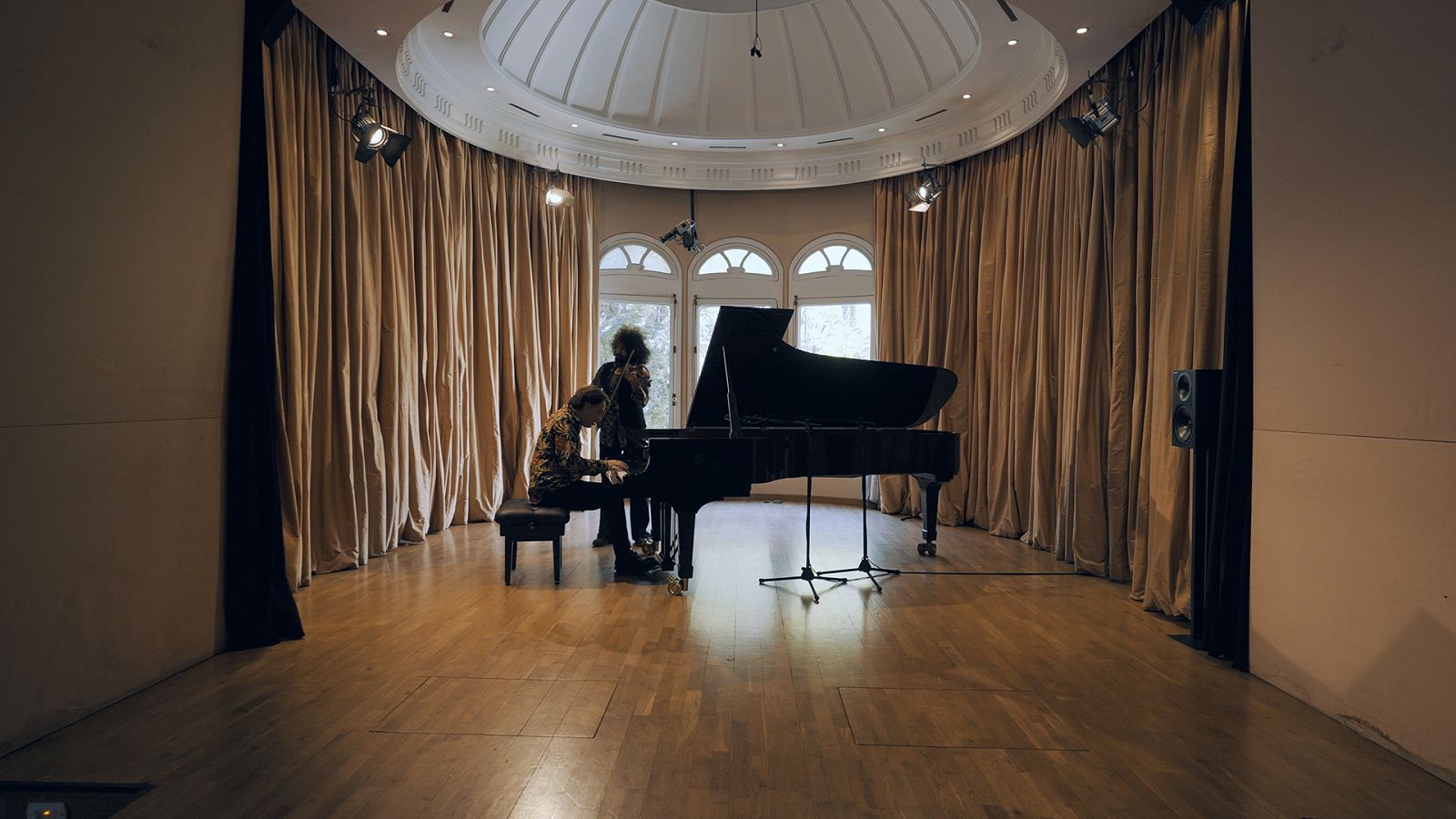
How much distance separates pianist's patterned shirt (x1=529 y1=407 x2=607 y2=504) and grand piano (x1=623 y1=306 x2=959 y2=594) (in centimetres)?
33

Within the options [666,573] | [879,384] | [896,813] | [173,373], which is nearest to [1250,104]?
[879,384]

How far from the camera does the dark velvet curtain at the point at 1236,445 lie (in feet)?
10.9

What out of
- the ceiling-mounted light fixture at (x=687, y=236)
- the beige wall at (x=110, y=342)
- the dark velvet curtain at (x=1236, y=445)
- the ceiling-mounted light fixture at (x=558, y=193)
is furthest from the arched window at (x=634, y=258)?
the dark velvet curtain at (x=1236, y=445)

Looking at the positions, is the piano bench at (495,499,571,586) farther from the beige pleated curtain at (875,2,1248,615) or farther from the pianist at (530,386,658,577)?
the beige pleated curtain at (875,2,1248,615)

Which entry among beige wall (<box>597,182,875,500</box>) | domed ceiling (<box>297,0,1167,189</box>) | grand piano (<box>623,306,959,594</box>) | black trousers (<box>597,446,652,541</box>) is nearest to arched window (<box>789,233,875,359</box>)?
beige wall (<box>597,182,875,500</box>)

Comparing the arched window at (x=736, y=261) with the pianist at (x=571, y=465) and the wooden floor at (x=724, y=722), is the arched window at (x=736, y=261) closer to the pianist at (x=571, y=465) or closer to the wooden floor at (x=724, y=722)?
the pianist at (x=571, y=465)

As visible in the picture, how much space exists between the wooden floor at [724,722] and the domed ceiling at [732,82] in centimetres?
350

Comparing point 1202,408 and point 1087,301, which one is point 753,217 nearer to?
point 1087,301

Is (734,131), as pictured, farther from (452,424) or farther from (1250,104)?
(1250,104)

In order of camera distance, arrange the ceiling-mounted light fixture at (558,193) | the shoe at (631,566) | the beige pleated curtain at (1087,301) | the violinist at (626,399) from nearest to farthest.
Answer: the beige pleated curtain at (1087,301) → the shoe at (631,566) → the violinist at (626,399) → the ceiling-mounted light fixture at (558,193)

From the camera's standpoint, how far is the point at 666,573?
495 centimetres

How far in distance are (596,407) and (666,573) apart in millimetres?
1196

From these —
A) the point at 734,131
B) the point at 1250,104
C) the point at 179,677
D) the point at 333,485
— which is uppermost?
the point at 734,131

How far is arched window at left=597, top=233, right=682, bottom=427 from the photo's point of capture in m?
8.41
